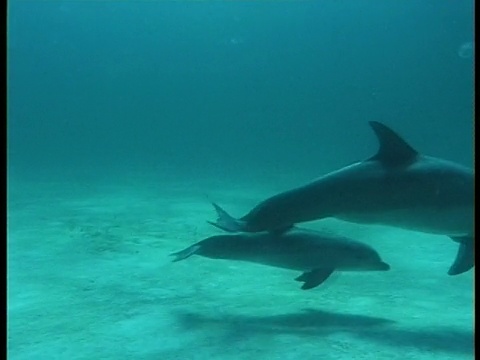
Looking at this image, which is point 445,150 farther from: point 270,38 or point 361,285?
point 270,38

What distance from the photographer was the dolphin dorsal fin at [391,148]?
220 inches

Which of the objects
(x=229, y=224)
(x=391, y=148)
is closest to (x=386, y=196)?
(x=391, y=148)

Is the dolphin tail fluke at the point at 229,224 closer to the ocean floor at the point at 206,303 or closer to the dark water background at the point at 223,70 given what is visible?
the ocean floor at the point at 206,303

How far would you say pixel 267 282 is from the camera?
7000 mm

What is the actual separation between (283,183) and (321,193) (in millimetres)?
15425

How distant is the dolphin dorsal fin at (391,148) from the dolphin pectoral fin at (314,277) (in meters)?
1.09

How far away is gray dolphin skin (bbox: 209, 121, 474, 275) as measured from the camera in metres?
5.64

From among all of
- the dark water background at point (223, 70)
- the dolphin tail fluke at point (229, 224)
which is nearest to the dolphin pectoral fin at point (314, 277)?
the dolphin tail fluke at point (229, 224)

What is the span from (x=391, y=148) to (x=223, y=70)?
136 metres

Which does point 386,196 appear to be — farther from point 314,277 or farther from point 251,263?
point 251,263

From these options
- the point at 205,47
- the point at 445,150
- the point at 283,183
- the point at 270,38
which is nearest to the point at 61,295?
the point at 283,183

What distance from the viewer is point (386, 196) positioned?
5.73 metres

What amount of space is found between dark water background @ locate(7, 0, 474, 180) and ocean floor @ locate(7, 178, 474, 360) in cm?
7234

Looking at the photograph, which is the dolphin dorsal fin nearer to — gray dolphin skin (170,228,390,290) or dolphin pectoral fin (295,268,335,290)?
gray dolphin skin (170,228,390,290)
